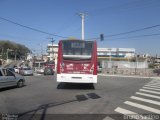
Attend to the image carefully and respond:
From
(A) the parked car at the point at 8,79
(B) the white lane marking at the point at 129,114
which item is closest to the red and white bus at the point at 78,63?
(A) the parked car at the point at 8,79

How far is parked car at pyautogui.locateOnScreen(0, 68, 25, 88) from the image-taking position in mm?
17297

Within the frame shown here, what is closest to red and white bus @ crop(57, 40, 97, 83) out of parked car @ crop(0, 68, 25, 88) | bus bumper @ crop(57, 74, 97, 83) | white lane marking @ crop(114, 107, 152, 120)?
bus bumper @ crop(57, 74, 97, 83)

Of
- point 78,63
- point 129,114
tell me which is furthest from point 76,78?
point 129,114

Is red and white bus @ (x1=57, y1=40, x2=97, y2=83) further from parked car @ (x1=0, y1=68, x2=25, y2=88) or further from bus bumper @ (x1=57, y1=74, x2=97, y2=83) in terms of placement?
parked car @ (x1=0, y1=68, x2=25, y2=88)

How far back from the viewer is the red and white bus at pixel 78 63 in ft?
59.8

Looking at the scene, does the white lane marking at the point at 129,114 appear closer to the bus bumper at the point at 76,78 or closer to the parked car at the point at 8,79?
the bus bumper at the point at 76,78

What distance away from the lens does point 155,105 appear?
11.5m

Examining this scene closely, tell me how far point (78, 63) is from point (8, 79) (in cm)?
470

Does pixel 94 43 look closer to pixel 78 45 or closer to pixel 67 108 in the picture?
pixel 78 45

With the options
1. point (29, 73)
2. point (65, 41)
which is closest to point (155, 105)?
point (65, 41)

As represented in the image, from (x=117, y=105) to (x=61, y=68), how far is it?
25.0 feet

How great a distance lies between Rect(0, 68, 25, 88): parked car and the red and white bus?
3205 mm

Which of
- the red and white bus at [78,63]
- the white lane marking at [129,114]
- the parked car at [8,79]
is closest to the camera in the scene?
the white lane marking at [129,114]

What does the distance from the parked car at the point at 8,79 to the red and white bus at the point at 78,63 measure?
3205 mm
